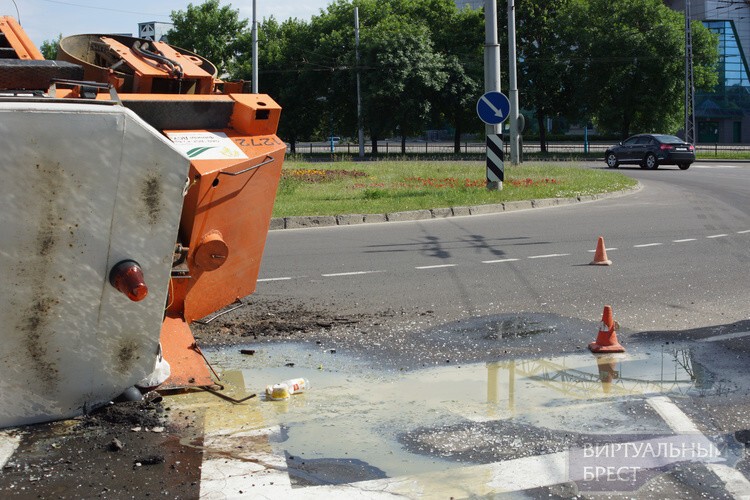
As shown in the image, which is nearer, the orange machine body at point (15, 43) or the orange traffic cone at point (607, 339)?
the orange machine body at point (15, 43)

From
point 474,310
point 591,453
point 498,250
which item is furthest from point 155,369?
point 498,250

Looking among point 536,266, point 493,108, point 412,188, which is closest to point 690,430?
point 536,266

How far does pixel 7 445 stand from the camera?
193 inches

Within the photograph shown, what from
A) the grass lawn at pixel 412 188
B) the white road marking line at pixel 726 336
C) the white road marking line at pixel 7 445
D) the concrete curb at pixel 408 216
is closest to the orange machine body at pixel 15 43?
the white road marking line at pixel 7 445

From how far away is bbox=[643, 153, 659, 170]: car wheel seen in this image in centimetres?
3719

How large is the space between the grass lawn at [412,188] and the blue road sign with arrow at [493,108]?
1604 mm

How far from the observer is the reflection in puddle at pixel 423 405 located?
4.86m

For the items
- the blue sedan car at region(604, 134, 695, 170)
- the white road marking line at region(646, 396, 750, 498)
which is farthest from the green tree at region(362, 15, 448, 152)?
the white road marking line at region(646, 396, 750, 498)

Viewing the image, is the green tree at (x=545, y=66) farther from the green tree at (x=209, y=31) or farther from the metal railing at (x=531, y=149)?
the green tree at (x=209, y=31)

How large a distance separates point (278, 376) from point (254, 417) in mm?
1036

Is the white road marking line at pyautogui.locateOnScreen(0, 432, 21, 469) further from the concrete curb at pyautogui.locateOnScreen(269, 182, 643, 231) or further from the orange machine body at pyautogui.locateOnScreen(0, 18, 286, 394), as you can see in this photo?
the concrete curb at pyautogui.locateOnScreen(269, 182, 643, 231)

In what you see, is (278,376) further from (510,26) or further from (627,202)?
(510,26)

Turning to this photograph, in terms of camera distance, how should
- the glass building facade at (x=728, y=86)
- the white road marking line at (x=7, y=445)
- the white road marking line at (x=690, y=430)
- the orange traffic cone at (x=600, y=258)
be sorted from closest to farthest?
the white road marking line at (x=690, y=430), the white road marking line at (x=7, y=445), the orange traffic cone at (x=600, y=258), the glass building facade at (x=728, y=86)

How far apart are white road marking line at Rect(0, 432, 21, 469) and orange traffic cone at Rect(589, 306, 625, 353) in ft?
13.3
